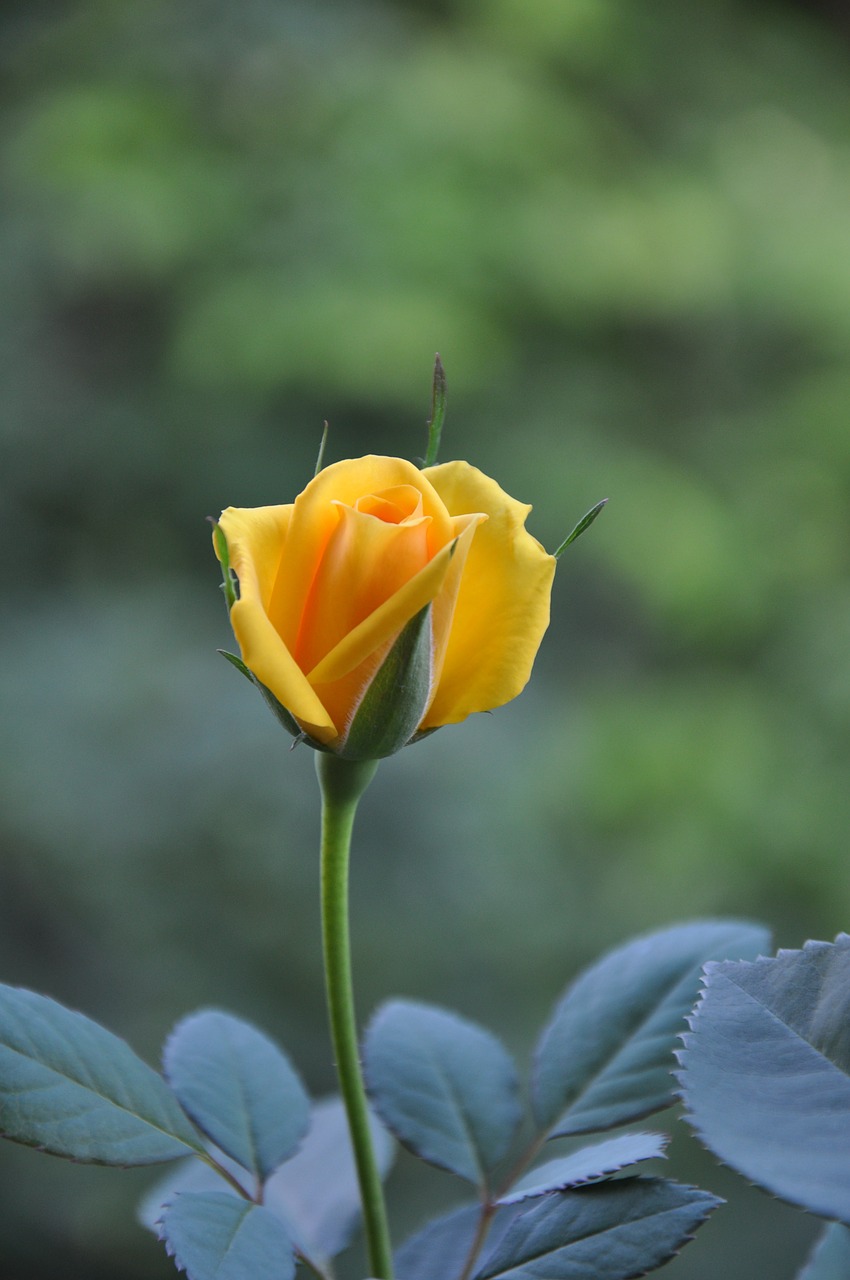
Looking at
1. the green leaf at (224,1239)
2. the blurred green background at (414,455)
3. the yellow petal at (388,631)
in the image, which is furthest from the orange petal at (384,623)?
the blurred green background at (414,455)

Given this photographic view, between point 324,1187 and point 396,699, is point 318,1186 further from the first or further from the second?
point 396,699

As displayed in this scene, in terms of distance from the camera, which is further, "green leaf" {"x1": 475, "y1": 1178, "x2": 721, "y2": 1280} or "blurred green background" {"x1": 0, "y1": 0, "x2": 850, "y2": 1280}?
"blurred green background" {"x1": 0, "y1": 0, "x2": 850, "y2": 1280}

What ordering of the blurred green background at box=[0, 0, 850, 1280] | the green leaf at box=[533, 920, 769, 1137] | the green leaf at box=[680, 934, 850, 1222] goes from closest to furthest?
the green leaf at box=[680, 934, 850, 1222] → the green leaf at box=[533, 920, 769, 1137] → the blurred green background at box=[0, 0, 850, 1280]

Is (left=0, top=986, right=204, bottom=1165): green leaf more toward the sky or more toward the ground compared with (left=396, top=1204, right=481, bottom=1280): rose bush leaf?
more toward the sky

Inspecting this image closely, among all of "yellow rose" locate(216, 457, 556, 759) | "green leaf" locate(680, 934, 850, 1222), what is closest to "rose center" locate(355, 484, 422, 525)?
"yellow rose" locate(216, 457, 556, 759)

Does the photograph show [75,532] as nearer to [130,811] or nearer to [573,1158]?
[130,811]

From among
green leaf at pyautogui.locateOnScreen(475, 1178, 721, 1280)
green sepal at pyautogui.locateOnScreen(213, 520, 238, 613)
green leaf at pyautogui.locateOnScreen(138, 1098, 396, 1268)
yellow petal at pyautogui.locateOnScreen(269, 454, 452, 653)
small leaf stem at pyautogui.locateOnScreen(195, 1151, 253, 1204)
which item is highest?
yellow petal at pyautogui.locateOnScreen(269, 454, 452, 653)

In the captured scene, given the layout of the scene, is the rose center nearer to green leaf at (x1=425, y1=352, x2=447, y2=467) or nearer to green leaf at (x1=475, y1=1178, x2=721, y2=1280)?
green leaf at (x1=425, y1=352, x2=447, y2=467)
